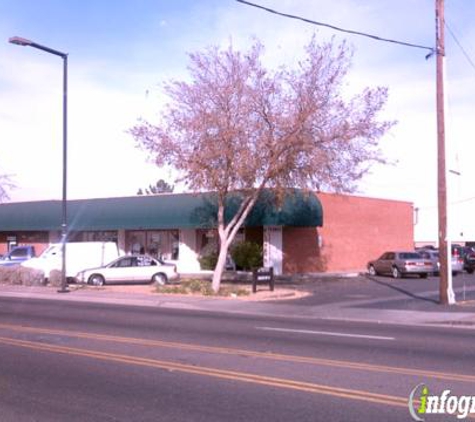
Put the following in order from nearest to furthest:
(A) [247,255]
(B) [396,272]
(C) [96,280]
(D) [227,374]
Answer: (D) [227,374], (C) [96,280], (B) [396,272], (A) [247,255]

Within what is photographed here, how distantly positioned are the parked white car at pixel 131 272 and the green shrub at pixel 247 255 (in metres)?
7.35

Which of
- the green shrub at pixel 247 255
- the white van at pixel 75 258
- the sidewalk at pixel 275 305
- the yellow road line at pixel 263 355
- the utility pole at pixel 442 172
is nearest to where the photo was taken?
the yellow road line at pixel 263 355

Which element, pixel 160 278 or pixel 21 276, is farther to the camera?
pixel 21 276

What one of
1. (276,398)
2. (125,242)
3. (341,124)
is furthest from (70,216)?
(276,398)

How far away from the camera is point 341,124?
1018 inches

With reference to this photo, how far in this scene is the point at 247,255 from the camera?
3928 centimetres

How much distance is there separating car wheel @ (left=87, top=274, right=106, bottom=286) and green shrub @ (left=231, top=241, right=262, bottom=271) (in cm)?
920

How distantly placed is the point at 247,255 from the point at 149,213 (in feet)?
21.8

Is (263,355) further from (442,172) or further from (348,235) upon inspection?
(348,235)

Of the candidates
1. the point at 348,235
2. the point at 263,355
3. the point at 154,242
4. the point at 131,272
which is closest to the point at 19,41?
the point at 131,272

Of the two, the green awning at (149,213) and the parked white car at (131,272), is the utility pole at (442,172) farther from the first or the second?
the parked white car at (131,272)

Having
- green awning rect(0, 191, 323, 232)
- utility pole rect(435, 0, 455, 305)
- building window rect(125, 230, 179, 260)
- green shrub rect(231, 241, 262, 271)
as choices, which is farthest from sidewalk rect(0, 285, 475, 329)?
building window rect(125, 230, 179, 260)

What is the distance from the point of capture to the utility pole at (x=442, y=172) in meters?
22.7

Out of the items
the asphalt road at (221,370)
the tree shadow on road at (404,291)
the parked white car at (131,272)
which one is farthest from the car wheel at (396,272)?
the asphalt road at (221,370)
